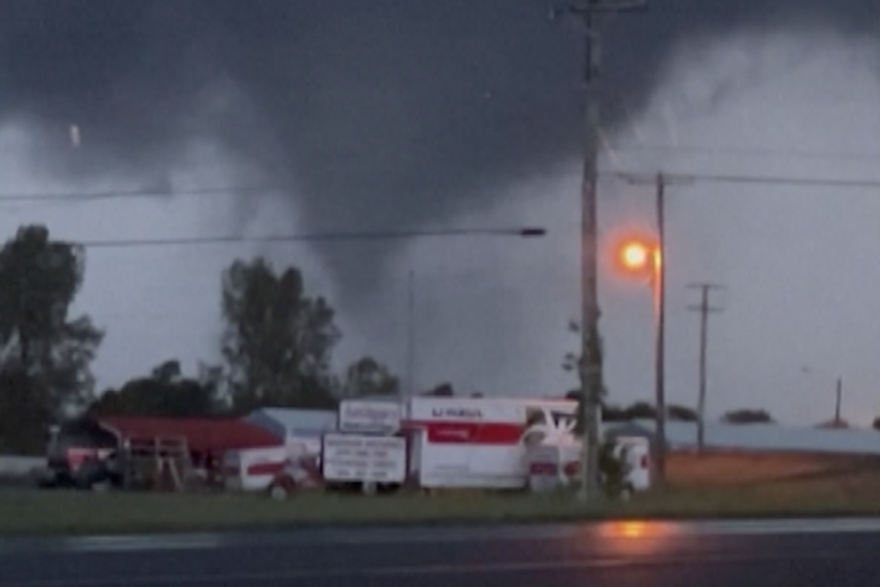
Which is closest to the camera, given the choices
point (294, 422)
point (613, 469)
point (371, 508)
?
point (371, 508)

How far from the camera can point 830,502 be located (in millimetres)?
54000

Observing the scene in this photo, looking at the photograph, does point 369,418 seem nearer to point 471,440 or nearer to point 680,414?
point 471,440

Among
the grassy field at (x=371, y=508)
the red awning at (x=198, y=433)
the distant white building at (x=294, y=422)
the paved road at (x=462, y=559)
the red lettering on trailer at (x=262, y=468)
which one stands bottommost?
the paved road at (x=462, y=559)

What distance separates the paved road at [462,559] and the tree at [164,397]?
68.7 meters

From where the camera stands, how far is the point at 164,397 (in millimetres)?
106312

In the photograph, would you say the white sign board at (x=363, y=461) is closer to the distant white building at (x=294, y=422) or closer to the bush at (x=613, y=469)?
the bush at (x=613, y=469)

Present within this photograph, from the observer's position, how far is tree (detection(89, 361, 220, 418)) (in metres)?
103

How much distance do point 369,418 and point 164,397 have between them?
48.5 m

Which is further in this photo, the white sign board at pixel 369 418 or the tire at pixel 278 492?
the white sign board at pixel 369 418

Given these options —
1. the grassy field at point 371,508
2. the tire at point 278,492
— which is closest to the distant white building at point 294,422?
the tire at point 278,492

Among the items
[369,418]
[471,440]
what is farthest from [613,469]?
[369,418]

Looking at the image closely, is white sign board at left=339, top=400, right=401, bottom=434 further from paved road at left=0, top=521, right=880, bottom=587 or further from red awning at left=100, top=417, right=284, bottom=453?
paved road at left=0, top=521, right=880, bottom=587

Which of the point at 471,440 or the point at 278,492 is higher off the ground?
the point at 471,440

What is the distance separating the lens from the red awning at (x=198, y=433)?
6631 cm
